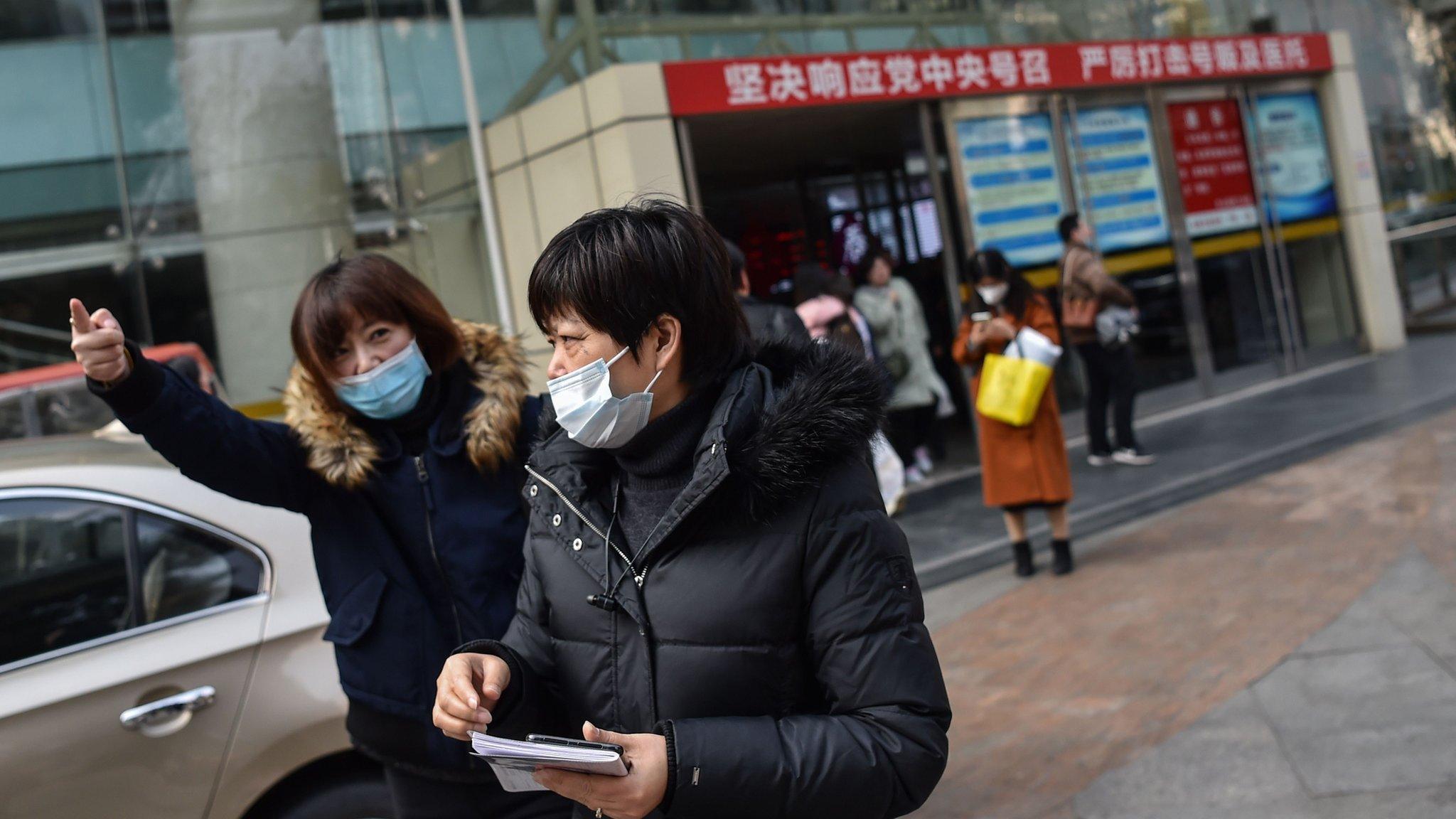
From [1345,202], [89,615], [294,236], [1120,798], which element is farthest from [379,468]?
[1345,202]

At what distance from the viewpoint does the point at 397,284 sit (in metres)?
2.71

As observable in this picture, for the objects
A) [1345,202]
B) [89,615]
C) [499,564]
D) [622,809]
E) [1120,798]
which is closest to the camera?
[622,809]

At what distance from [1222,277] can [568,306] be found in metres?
12.1

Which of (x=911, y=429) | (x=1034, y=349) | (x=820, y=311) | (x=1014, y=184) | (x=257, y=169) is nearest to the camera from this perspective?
(x=1034, y=349)

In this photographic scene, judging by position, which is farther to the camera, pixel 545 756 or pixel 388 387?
pixel 388 387

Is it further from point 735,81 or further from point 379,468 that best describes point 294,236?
point 379,468

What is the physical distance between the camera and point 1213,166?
12531mm

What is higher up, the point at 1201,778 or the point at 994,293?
the point at 994,293

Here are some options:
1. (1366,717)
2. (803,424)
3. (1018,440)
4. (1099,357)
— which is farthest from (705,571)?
(1099,357)

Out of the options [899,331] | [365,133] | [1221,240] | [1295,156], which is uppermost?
[365,133]

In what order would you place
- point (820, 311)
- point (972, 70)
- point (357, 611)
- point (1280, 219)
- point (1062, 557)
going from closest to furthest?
point (357, 611) → point (1062, 557) → point (820, 311) → point (972, 70) → point (1280, 219)

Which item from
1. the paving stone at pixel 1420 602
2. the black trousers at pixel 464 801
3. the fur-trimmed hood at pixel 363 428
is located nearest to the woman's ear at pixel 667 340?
the fur-trimmed hood at pixel 363 428

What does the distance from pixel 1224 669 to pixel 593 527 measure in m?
3.62

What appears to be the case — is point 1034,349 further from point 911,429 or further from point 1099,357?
point 911,429
